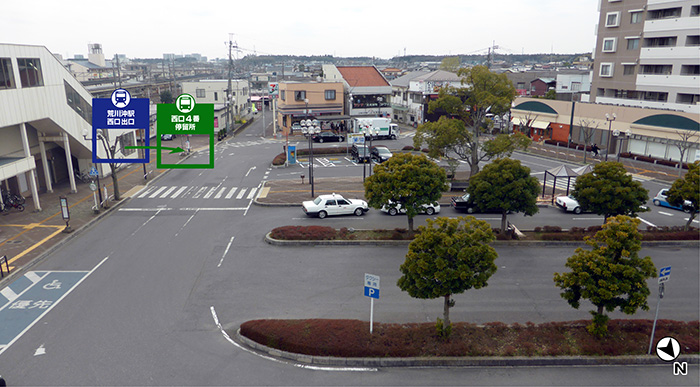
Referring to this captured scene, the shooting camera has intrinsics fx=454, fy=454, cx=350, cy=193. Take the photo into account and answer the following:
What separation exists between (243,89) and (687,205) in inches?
3392

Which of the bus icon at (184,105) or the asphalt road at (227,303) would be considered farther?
the bus icon at (184,105)

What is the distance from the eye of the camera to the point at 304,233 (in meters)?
26.1

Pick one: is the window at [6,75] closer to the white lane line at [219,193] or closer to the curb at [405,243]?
the white lane line at [219,193]

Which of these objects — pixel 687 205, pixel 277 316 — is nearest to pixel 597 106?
pixel 687 205

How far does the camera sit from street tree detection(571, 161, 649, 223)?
966 inches

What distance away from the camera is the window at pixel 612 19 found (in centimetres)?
5412

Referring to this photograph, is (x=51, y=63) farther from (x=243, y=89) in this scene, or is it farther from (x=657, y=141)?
(x=243, y=89)

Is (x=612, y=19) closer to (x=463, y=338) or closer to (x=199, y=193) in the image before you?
(x=199, y=193)

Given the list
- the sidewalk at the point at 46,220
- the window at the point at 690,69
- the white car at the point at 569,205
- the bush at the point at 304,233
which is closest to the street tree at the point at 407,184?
the bush at the point at 304,233

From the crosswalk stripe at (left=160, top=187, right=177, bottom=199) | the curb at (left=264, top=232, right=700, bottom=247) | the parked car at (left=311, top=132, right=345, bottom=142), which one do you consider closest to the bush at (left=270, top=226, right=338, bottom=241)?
the curb at (left=264, top=232, right=700, bottom=247)

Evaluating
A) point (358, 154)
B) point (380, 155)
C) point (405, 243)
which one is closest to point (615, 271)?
point (405, 243)

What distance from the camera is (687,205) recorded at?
2641 cm

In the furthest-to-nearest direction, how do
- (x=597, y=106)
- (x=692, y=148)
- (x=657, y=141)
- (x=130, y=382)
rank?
(x=597, y=106) → (x=657, y=141) → (x=692, y=148) → (x=130, y=382)

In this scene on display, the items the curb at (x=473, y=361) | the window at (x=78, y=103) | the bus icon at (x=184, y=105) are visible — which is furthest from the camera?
the window at (x=78, y=103)
